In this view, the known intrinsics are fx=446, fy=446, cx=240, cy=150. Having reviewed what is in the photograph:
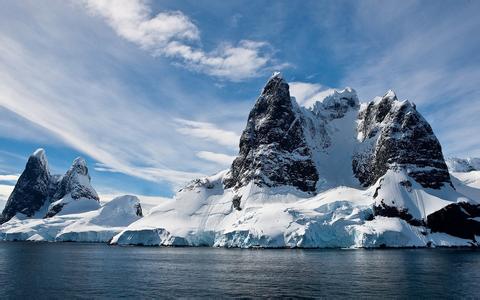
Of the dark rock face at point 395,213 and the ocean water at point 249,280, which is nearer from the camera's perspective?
the ocean water at point 249,280

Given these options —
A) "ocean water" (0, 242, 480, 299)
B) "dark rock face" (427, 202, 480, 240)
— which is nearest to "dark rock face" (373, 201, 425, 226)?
"dark rock face" (427, 202, 480, 240)

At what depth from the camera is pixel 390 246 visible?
168875 millimetres

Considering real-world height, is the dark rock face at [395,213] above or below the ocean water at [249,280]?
above

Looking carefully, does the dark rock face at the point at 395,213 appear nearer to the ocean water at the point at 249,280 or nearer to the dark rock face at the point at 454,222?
the dark rock face at the point at 454,222

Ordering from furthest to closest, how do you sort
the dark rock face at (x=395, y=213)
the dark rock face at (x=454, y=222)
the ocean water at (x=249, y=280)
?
the dark rock face at (x=395, y=213), the dark rock face at (x=454, y=222), the ocean water at (x=249, y=280)

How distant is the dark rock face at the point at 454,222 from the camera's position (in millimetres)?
178750

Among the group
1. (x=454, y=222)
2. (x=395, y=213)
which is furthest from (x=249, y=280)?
(x=454, y=222)

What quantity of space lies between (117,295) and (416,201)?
6185 inches

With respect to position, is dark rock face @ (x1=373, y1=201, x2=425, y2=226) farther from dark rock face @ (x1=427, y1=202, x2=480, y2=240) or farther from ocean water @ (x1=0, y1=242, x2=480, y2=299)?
ocean water @ (x1=0, y1=242, x2=480, y2=299)

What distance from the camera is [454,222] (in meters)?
180

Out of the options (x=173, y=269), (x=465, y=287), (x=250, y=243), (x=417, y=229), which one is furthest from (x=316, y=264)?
(x=417, y=229)

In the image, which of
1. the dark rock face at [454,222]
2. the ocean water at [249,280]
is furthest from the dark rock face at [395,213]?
the ocean water at [249,280]

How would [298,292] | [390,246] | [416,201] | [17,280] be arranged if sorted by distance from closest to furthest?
1. [298,292]
2. [17,280]
3. [390,246]
4. [416,201]

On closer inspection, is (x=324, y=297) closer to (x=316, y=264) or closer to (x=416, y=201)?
(x=316, y=264)
